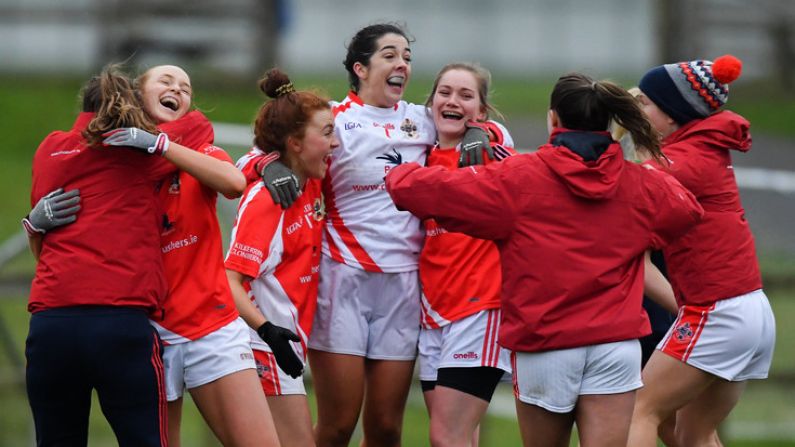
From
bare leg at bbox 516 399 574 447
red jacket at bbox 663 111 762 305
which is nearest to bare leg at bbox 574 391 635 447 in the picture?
bare leg at bbox 516 399 574 447

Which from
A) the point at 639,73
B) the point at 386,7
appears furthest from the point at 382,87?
the point at 386,7

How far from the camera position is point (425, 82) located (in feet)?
79.6

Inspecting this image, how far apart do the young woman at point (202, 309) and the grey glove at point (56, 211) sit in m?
0.39

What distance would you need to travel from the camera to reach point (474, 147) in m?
5.98

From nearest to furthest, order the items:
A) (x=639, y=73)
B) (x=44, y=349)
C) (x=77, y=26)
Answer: (x=44, y=349), (x=77, y=26), (x=639, y=73)

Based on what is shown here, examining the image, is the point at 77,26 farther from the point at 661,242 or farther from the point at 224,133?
the point at 661,242

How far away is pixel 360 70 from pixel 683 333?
1.90 m

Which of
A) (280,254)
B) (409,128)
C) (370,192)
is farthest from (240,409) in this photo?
(409,128)

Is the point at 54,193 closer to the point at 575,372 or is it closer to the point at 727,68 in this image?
the point at 575,372

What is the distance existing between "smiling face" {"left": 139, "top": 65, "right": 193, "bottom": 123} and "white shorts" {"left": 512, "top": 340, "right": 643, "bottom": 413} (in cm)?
174

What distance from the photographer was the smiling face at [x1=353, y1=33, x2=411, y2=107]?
21.1ft

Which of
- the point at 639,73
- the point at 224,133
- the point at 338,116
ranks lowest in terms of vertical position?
the point at 639,73

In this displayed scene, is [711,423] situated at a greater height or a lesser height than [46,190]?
→ lesser

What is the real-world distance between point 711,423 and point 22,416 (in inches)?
167
